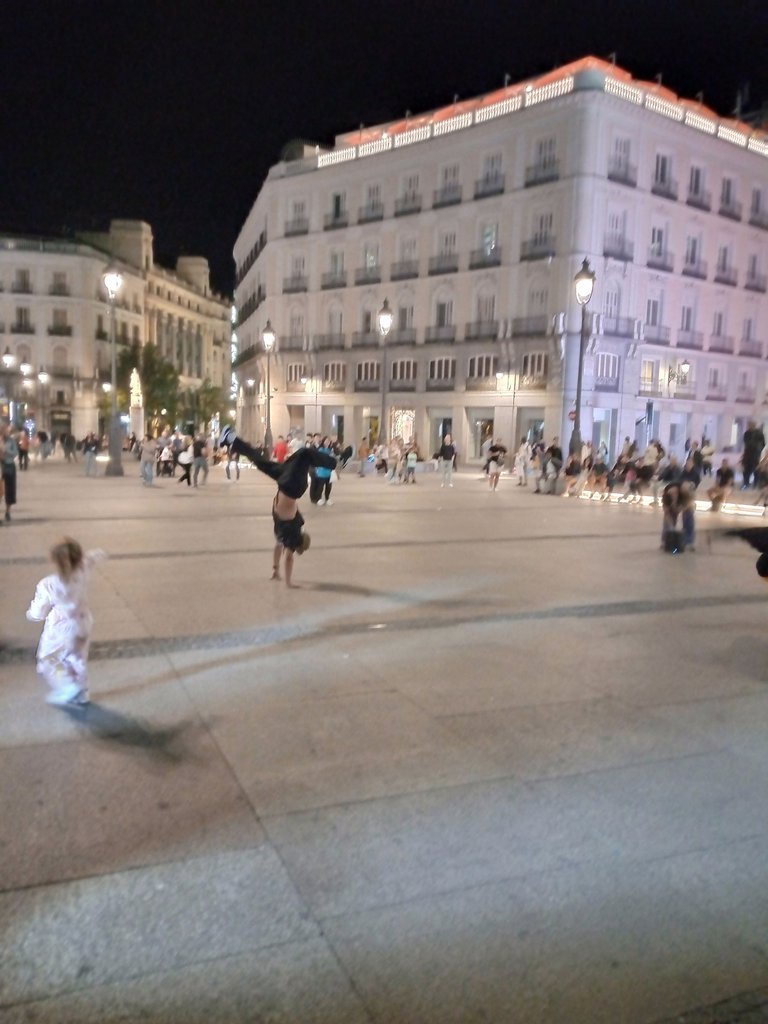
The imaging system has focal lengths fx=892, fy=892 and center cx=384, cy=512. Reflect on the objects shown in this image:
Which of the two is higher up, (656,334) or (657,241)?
(657,241)

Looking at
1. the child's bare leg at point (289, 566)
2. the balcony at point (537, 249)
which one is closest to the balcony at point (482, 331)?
the balcony at point (537, 249)

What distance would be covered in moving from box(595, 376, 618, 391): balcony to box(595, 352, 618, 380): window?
0.23ft

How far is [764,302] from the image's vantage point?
1950 inches

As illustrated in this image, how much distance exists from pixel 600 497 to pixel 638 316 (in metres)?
22.8

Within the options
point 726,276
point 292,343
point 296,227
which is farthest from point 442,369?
point 726,276

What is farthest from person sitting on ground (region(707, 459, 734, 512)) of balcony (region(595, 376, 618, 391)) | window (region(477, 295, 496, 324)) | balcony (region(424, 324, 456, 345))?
balcony (region(424, 324, 456, 345))

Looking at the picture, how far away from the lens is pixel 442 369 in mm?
47531

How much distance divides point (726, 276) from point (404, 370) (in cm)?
1775

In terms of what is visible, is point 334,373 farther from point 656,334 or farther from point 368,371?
point 656,334

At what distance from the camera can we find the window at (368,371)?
49.8 metres

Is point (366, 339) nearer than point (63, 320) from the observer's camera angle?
Yes

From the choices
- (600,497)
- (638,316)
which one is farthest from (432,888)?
(638,316)

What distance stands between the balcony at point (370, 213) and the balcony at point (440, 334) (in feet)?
22.3

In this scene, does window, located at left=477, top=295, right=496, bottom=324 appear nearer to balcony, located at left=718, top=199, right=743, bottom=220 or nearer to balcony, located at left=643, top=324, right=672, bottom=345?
balcony, located at left=643, top=324, right=672, bottom=345
